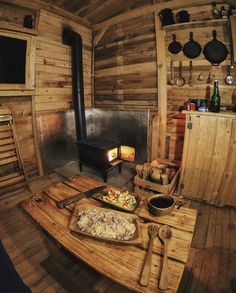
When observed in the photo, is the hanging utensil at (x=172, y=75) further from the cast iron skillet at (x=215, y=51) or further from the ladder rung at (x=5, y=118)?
the ladder rung at (x=5, y=118)

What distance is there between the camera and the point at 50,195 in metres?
2.24

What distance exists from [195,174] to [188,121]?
993 millimetres

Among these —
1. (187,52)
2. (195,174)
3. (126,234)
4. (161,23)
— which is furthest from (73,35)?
(126,234)

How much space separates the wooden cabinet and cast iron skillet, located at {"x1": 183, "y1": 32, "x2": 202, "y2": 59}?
4.74 ft

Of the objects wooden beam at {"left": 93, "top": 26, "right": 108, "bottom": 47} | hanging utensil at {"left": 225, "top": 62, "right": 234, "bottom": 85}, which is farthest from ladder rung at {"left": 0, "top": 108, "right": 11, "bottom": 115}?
hanging utensil at {"left": 225, "top": 62, "right": 234, "bottom": 85}

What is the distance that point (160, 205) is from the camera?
1921 mm

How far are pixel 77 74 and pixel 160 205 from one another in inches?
154

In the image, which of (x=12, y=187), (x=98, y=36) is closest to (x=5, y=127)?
(x=12, y=187)

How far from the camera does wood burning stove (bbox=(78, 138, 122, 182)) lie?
4.10 metres

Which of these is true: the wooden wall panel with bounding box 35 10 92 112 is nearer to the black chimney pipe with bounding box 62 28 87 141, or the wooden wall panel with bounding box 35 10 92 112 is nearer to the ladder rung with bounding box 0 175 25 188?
the black chimney pipe with bounding box 62 28 87 141

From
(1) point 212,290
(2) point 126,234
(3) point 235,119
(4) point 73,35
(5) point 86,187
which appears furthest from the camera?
(4) point 73,35

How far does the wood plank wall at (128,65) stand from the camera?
169 inches

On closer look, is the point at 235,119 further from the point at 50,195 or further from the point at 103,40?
the point at 103,40

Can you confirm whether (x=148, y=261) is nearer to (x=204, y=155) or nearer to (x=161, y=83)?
(x=204, y=155)
